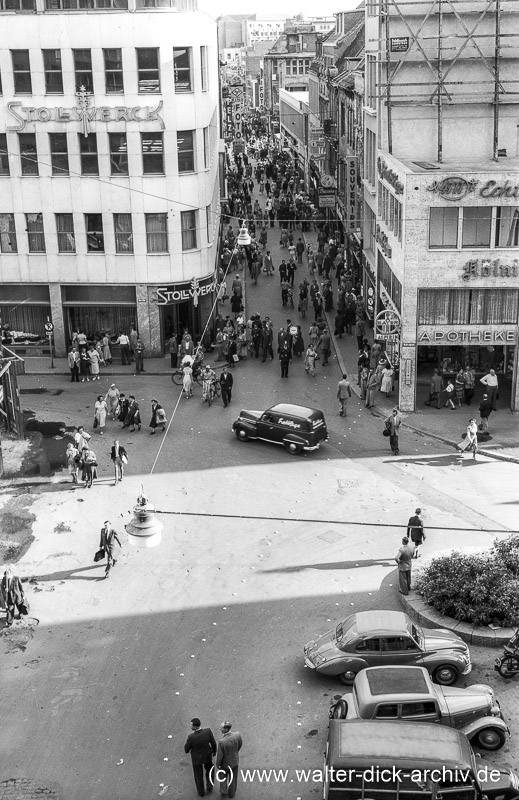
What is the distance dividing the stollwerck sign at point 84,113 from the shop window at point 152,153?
1.96 ft

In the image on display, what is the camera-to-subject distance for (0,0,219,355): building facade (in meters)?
41.5

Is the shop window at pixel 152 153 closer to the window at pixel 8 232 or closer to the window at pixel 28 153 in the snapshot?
the window at pixel 28 153

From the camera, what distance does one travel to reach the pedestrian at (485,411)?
34.3m

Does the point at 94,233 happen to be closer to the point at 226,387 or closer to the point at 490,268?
the point at 226,387

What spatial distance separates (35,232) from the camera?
144 feet

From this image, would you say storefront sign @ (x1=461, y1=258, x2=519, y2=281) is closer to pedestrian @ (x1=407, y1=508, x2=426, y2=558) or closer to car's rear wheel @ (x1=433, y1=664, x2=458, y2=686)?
pedestrian @ (x1=407, y1=508, x2=426, y2=558)

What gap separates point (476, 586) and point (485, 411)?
13.0 m

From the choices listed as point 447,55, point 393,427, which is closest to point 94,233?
point 447,55

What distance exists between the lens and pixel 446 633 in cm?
2111

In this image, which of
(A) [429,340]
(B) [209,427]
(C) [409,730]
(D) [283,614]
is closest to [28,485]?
(B) [209,427]

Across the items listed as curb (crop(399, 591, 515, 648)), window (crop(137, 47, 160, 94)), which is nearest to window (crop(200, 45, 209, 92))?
window (crop(137, 47, 160, 94))

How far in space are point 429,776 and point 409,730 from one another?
0.89 meters

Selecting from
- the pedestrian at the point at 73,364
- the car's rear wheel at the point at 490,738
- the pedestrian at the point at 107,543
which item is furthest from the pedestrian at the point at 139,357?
the car's rear wheel at the point at 490,738

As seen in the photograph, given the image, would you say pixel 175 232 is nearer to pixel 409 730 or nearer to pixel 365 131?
pixel 365 131
